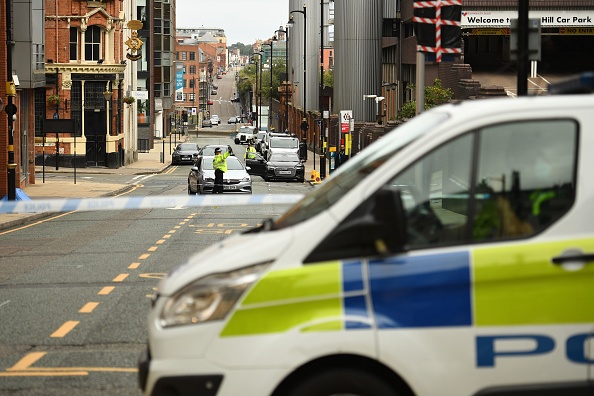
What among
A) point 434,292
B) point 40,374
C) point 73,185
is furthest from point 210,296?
point 73,185

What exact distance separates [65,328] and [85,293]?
8.65 feet

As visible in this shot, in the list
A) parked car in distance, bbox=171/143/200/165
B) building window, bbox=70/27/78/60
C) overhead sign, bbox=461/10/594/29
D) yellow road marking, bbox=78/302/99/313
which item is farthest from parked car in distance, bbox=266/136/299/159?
yellow road marking, bbox=78/302/99/313

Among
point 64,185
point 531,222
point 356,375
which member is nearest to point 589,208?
point 531,222

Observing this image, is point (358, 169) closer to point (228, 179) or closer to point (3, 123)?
point (228, 179)

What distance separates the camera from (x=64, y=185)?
1801 inches

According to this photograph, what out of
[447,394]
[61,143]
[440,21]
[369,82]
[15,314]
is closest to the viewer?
[447,394]

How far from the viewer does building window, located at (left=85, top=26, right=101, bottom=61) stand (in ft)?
219

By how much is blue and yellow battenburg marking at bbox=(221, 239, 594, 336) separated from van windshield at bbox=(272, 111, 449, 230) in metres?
0.54

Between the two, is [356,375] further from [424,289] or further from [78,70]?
[78,70]

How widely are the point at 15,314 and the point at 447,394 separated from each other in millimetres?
7697

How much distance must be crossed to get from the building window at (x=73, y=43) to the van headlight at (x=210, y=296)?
203 feet

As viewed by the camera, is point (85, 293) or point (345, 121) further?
point (345, 121)

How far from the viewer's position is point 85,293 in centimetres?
1430

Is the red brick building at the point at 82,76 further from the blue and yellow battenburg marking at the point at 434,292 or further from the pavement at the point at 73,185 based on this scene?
the blue and yellow battenburg marking at the point at 434,292
